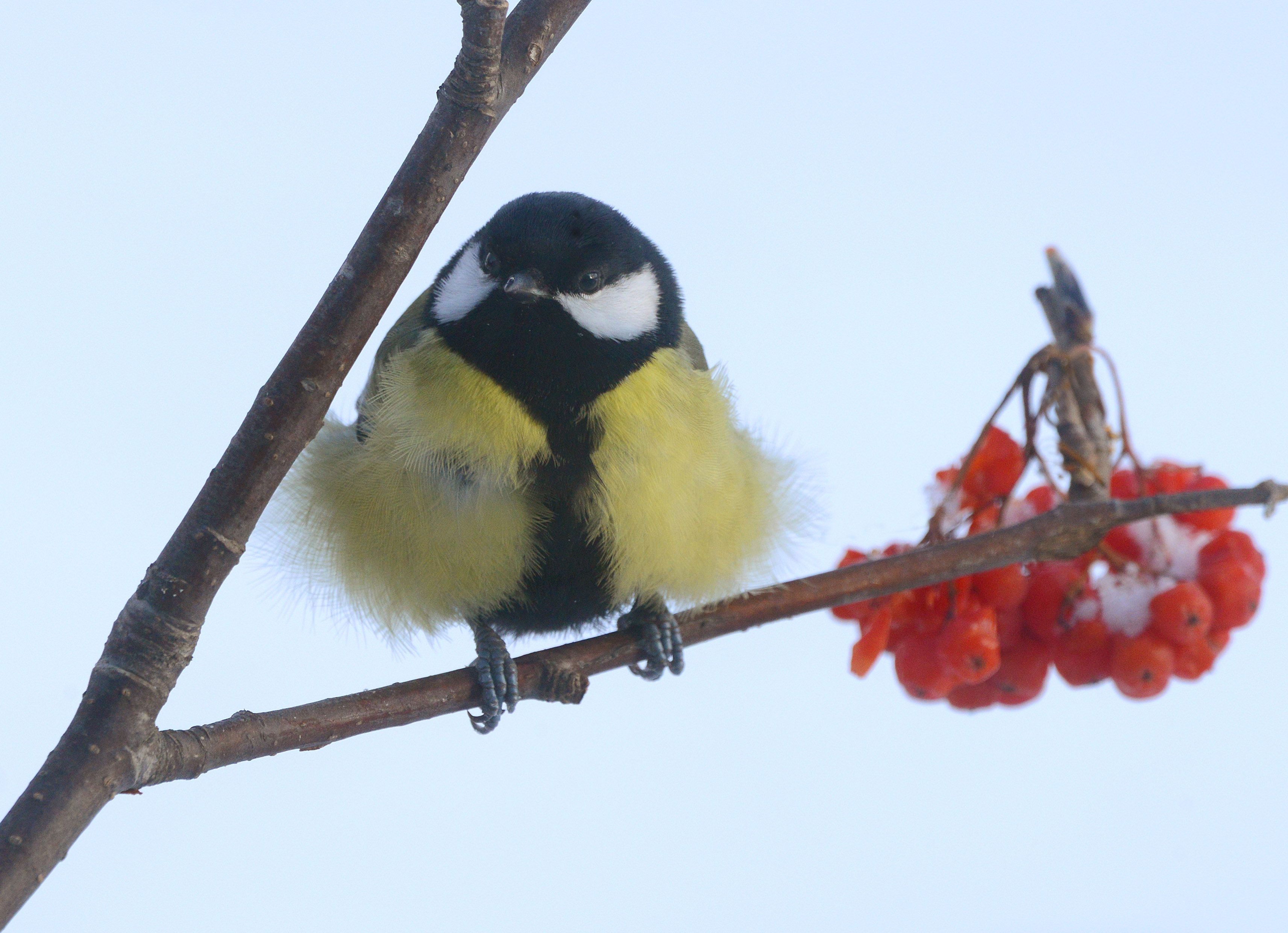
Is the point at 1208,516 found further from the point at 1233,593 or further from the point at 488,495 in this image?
the point at 488,495

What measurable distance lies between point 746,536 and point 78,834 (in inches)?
25.6

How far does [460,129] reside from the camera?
0.79 meters

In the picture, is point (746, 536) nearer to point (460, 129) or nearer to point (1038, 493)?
point (1038, 493)

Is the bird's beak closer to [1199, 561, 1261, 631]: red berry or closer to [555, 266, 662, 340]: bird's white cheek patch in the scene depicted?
[555, 266, 662, 340]: bird's white cheek patch

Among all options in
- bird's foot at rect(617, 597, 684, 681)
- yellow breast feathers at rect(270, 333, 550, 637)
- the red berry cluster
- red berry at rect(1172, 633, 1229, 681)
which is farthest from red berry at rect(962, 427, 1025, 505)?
yellow breast feathers at rect(270, 333, 550, 637)

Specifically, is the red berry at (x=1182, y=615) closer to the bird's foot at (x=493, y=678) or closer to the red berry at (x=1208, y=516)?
the red berry at (x=1208, y=516)

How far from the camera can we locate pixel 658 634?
1175 millimetres

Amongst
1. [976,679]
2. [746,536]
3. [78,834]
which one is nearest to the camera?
[78,834]

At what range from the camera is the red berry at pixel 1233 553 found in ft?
3.43

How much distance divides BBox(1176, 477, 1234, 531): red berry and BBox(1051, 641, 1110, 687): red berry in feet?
0.46

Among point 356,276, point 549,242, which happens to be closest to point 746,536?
point 549,242

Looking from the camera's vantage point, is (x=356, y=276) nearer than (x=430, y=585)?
Yes

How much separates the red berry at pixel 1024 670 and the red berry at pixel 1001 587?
4 centimetres

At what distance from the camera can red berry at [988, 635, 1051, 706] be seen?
110 centimetres
